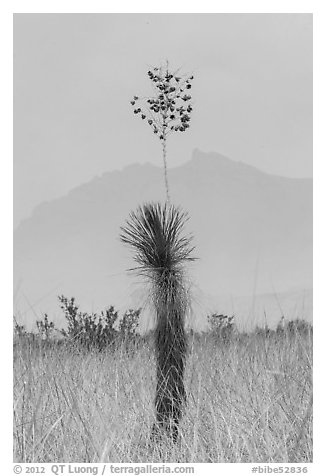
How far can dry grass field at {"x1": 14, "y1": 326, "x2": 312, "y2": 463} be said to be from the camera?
13.3ft

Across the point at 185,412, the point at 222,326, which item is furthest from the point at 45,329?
the point at 185,412

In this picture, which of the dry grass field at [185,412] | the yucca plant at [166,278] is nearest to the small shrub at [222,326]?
the dry grass field at [185,412]

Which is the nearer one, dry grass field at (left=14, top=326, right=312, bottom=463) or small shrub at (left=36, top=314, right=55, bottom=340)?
dry grass field at (left=14, top=326, right=312, bottom=463)

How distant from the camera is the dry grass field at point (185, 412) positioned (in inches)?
159

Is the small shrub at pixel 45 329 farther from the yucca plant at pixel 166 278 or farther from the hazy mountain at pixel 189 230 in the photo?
the yucca plant at pixel 166 278

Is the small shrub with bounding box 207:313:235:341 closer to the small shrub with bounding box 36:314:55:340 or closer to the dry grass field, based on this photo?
the dry grass field

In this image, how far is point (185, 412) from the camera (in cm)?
445

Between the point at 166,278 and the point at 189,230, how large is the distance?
13.1 inches

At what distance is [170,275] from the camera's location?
4367 mm

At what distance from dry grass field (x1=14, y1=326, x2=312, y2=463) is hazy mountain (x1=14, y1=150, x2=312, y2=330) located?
584 mm

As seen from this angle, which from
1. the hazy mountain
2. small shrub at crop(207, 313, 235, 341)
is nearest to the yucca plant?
the hazy mountain
